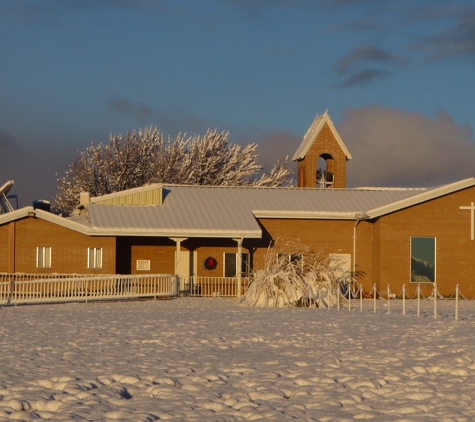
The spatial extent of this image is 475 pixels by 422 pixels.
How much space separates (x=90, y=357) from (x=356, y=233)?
22.3 m

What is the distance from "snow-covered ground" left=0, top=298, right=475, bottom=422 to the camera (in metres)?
9.44

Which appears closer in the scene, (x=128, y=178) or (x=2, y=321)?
(x=2, y=321)

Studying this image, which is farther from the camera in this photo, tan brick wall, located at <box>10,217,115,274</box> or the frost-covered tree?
the frost-covered tree

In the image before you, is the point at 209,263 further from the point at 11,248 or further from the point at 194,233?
the point at 11,248

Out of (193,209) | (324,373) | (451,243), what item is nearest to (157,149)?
(193,209)

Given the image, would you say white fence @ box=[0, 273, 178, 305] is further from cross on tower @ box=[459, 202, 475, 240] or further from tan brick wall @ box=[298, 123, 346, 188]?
→ tan brick wall @ box=[298, 123, 346, 188]

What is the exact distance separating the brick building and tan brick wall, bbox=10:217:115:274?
37mm

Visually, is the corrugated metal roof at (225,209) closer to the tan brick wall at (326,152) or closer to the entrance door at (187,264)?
the entrance door at (187,264)

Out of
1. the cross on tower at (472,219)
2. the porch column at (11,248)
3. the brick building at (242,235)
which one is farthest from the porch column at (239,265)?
the cross on tower at (472,219)

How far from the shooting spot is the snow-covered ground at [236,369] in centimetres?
944

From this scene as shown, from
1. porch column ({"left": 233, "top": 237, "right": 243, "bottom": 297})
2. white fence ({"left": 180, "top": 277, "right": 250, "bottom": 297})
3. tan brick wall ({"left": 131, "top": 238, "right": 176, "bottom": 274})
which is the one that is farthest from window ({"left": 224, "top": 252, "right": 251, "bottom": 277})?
tan brick wall ({"left": 131, "top": 238, "right": 176, "bottom": 274})

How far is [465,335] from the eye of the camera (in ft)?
56.8

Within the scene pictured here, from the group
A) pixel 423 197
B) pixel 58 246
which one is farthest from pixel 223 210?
pixel 423 197

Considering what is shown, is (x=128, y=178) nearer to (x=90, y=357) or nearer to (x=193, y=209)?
(x=193, y=209)
